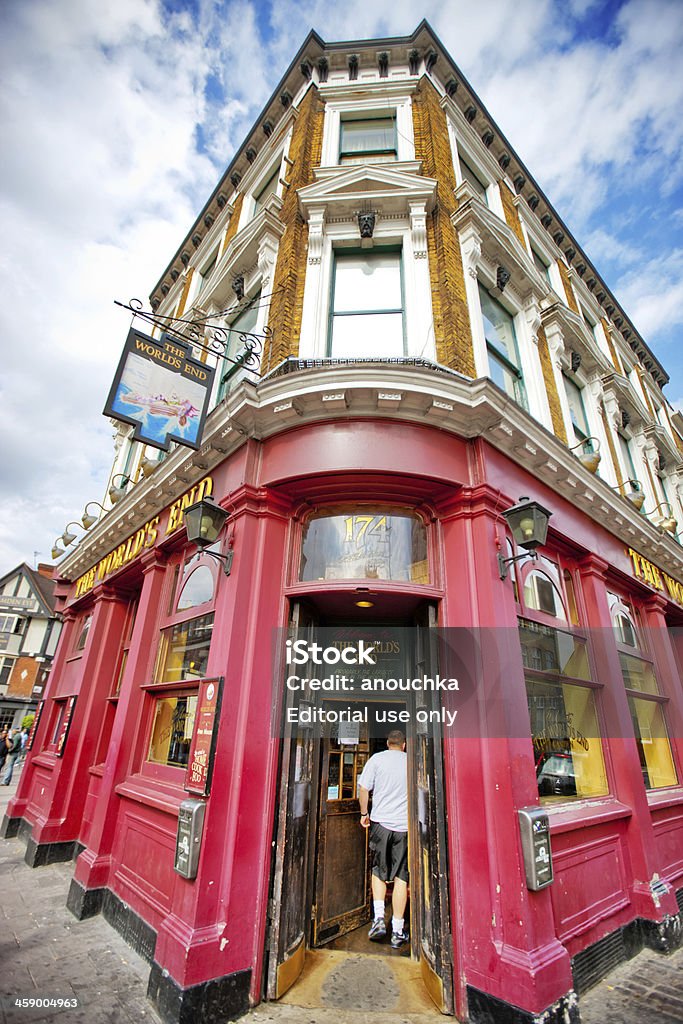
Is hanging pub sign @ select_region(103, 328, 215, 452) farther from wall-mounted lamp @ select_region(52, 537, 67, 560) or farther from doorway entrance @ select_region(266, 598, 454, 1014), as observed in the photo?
wall-mounted lamp @ select_region(52, 537, 67, 560)

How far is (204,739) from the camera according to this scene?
4.17m

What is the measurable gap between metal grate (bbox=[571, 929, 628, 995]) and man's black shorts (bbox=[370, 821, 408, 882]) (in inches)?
64.3

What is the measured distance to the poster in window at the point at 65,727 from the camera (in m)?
8.05

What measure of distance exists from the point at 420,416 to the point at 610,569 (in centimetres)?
416

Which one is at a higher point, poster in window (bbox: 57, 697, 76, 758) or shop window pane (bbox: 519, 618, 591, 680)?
shop window pane (bbox: 519, 618, 591, 680)

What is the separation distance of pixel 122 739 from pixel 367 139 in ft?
35.7

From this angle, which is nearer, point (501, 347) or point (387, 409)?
point (387, 409)

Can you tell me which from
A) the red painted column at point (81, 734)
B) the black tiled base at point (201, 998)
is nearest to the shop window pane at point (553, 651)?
the black tiled base at point (201, 998)

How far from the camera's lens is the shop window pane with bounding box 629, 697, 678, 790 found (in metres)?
6.89

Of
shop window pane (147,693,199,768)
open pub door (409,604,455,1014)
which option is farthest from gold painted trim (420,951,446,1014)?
shop window pane (147,693,199,768)

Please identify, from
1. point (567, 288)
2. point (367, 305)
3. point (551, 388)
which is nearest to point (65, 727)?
point (367, 305)

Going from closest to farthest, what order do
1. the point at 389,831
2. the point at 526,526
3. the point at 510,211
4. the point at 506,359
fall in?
the point at 526,526
the point at 389,831
the point at 506,359
the point at 510,211

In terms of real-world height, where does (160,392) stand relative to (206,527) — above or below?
above

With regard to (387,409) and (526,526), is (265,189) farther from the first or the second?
(526,526)
